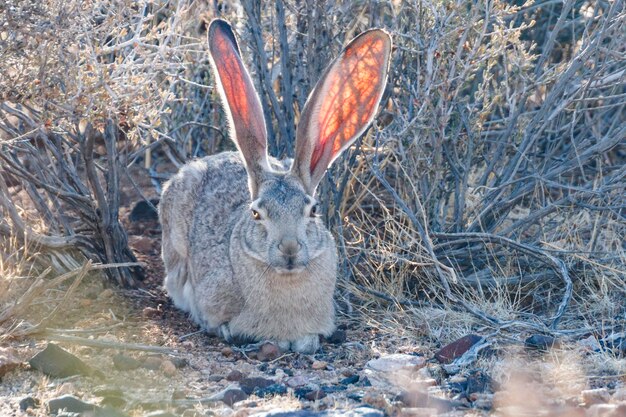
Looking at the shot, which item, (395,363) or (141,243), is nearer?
(395,363)

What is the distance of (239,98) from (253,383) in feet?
5.15

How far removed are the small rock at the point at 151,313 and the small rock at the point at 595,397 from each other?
2842 millimetres

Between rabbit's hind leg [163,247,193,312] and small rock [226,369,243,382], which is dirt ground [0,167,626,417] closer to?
small rock [226,369,243,382]

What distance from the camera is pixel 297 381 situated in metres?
4.77

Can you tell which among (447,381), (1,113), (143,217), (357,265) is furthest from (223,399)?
(143,217)

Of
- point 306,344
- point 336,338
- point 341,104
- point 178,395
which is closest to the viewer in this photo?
point 178,395

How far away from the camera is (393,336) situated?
5.61 metres

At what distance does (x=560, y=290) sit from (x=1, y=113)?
3474 mm

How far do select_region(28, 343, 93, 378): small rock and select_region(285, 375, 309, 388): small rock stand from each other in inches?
35.7

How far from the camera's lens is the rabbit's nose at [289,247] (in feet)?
16.5

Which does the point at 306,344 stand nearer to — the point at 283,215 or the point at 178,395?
the point at 283,215

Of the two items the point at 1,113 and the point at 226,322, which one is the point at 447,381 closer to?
the point at 226,322

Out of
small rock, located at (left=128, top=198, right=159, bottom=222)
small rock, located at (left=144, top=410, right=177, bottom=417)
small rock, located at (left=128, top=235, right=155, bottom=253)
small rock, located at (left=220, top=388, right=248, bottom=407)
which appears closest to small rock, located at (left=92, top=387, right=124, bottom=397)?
small rock, located at (left=144, top=410, right=177, bottom=417)

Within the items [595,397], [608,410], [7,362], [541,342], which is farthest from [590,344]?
[7,362]
